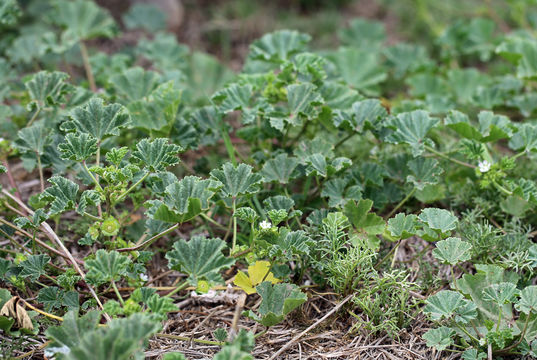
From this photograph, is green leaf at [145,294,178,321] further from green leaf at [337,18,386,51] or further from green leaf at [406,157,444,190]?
green leaf at [337,18,386,51]

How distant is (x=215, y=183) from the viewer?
2.09 metres

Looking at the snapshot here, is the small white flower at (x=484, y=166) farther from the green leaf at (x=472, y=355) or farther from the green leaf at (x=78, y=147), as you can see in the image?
the green leaf at (x=78, y=147)

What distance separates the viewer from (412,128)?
2607 mm

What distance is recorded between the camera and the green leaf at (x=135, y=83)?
2955mm

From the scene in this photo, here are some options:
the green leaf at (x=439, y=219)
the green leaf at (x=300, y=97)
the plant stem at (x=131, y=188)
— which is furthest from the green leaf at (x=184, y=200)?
the green leaf at (x=439, y=219)

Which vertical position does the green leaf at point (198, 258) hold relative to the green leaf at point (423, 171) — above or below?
above

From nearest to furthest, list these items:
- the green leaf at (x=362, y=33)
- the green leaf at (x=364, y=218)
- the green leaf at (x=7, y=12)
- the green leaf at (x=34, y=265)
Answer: the green leaf at (x=34, y=265) → the green leaf at (x=364, y=218) → the green leaf at (x=7, y=12) → the green leaf at (x=362, y=33)

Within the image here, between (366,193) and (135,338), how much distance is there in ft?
4.73

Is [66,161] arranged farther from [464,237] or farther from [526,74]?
[526,74]

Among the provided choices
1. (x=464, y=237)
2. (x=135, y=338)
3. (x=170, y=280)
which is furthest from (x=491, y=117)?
(x=135, y=338)

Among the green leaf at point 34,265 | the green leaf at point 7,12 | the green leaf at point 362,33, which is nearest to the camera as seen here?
the green leaf at point 34,265

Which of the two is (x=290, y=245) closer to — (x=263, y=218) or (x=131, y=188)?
(x=263, y=218)

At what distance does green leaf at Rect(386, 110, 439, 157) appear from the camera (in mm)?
2561

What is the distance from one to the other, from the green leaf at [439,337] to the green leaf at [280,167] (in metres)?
0.95
